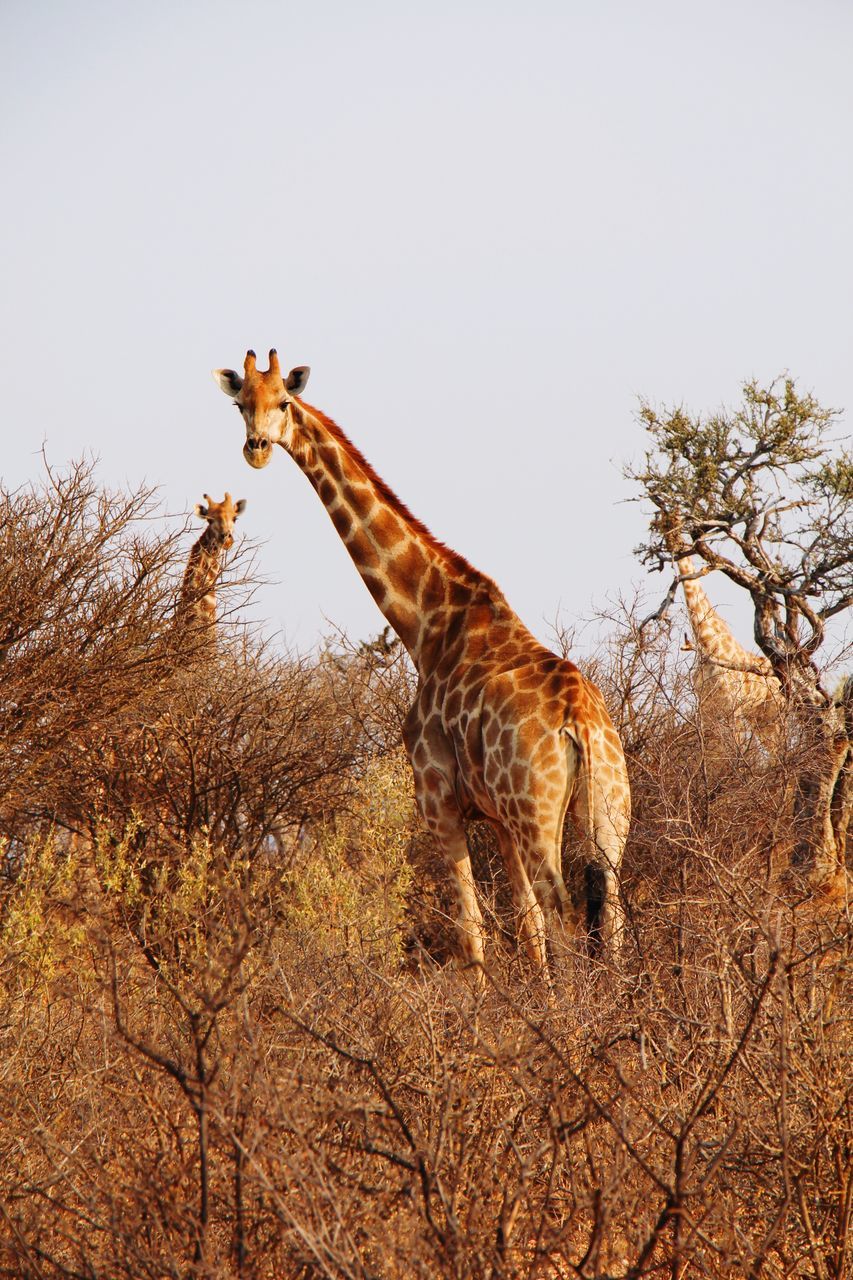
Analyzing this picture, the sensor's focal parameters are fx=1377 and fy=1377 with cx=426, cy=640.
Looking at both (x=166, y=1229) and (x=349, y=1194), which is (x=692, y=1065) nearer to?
(x=349, y=1194)

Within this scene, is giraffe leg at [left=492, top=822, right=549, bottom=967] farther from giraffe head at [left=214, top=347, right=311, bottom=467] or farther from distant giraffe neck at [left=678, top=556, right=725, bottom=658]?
distant giraffe neck at [left=678, top=556, right=725, bottom=658]

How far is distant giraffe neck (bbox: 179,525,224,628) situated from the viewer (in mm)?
8094

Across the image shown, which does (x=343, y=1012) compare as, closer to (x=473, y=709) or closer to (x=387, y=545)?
(x=473, y=709)

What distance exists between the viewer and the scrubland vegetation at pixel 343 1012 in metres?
2.96

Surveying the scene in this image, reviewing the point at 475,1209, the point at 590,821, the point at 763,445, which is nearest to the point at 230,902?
the point at 475,1209

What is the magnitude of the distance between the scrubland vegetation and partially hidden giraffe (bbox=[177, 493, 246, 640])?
18 centimetres

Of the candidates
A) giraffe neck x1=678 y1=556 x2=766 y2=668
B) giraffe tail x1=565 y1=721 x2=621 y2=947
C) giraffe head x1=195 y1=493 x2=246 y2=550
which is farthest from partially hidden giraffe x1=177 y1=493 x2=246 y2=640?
giraffe neck x1=678 y1=556 x2=766 y2=668

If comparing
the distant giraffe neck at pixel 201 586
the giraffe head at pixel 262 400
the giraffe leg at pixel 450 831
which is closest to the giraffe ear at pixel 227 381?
the giraffe head at pixel 262 400

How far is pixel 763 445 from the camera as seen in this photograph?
1166cm

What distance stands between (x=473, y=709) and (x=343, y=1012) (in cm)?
313

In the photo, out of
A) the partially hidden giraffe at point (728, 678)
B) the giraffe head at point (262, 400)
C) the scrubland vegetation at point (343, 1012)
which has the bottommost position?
the scrubland vegetation at point (343, 1012)

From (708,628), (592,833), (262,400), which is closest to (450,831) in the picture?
(592,833)

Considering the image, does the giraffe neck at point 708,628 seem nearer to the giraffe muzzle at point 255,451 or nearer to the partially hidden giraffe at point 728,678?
the partially hidden giraffe at point 728,678

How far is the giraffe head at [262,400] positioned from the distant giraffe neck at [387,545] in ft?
0.40
